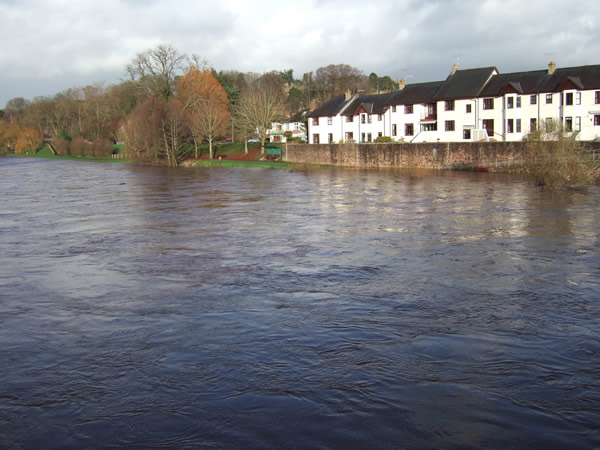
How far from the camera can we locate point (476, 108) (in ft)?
189

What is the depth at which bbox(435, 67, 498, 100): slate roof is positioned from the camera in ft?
190

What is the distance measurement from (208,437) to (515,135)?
180 ft

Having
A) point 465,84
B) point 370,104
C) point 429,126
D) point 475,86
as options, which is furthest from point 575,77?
point 370,104

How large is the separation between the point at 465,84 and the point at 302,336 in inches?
2171

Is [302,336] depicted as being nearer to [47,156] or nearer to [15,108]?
[47,156]

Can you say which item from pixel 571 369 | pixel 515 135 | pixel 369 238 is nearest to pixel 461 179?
pixel 515 135

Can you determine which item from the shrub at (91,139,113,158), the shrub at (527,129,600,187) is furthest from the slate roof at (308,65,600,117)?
the shrub at (91,139,113,158)

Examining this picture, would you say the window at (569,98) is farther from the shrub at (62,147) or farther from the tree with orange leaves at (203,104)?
the shrub at (62,147)

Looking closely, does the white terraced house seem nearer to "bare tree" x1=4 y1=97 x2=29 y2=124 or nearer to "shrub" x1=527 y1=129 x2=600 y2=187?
"shrub" x1=527 y1=129 x2=600 y2=187

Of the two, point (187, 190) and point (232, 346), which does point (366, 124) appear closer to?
point (187, 190)

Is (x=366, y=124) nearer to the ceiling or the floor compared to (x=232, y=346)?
nearer to the ceiling

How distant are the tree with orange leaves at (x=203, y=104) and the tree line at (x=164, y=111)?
13cm

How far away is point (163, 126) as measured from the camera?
6806cm

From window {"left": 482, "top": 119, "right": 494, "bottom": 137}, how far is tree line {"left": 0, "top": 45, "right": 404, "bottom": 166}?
27.3 meters
